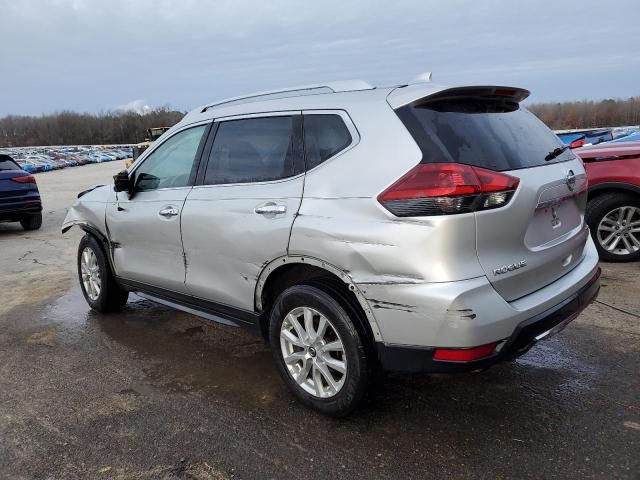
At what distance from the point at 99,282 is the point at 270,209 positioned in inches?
108

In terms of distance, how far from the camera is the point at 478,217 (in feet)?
8.34

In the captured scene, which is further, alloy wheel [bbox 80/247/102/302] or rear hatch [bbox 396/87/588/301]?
alloy wheel [bbox 80/247/102/302]

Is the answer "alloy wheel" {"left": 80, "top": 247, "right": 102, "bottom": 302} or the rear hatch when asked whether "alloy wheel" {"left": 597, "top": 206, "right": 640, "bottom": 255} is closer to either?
the rear hatch

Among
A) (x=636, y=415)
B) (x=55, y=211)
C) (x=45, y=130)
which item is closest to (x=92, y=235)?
(x=636, y=415)

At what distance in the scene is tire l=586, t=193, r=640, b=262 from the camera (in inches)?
236

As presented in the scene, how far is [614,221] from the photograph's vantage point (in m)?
6.12

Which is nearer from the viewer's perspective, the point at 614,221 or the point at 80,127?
the point at 614,221

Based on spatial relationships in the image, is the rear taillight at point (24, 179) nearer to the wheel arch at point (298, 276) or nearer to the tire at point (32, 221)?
the tire at point (32, 221)

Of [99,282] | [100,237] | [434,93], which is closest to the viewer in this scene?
[434,93]

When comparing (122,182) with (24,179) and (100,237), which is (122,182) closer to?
(100,237)

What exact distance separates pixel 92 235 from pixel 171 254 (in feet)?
5.14

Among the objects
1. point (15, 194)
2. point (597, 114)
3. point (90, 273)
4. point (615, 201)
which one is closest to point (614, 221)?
point (615, 201)

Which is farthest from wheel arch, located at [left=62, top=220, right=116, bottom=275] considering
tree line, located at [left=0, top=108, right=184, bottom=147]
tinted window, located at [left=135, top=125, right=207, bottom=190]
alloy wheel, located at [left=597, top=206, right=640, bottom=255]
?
tree line, located at [left=0, top=108, right=184, bottom=147]

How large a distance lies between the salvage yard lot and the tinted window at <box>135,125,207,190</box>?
132 cm
